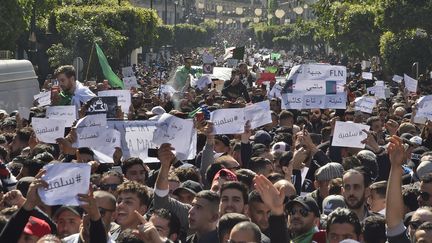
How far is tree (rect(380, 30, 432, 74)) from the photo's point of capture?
40688 millimetres

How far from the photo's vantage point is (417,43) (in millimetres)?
41094

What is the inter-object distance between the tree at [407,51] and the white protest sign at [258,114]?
2553 cm

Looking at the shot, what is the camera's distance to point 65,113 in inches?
566

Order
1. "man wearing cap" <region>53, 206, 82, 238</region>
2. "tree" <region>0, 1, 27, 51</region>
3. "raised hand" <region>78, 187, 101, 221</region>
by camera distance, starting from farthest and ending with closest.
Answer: "tree" <region>0, 1, 27, 51</region> → "man wearing cap" <region>53, 206, 82, 238</region> → "raised hand" <region>78, 187, 101, 221</region>

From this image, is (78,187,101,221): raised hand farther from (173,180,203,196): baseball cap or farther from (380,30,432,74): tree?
(380,30,432,74): tree

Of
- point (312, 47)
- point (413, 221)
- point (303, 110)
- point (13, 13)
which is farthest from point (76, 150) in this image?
point (312, 47)

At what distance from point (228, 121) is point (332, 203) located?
3747mm

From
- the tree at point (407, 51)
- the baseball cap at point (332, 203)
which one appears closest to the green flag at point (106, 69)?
the baseball cap at point (332, 203)

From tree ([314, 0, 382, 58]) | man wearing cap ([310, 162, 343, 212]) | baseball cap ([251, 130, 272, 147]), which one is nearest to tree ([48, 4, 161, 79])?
tree ([314, 0, 382, 58])

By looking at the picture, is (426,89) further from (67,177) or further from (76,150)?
(67,177)

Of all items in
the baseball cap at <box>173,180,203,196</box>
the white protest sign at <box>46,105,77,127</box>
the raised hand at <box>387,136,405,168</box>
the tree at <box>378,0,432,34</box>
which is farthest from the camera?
the tree at <box>378,0,432,34</box>

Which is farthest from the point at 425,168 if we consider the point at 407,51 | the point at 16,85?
the point at 407,51

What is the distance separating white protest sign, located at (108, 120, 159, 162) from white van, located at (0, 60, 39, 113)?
696 cm

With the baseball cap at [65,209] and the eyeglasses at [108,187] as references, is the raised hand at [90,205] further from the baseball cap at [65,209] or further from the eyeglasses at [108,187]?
the eyeglasses at [108,187]
